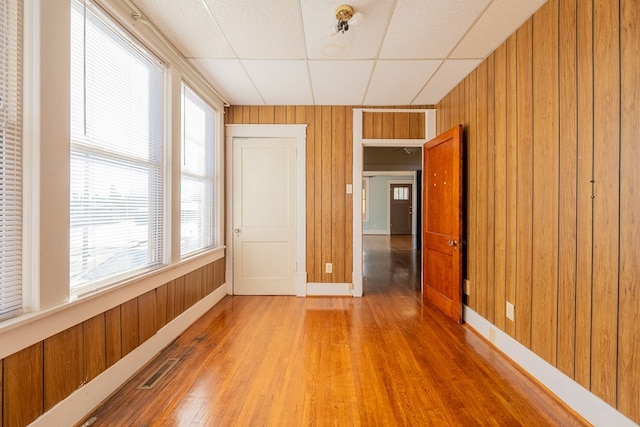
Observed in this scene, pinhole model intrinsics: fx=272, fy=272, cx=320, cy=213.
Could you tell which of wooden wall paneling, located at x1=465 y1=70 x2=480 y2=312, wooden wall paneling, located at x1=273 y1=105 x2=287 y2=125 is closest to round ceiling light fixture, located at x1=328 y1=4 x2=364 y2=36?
wooden wall paneling, located at x1=465 y1=70 x2=480 y2=312

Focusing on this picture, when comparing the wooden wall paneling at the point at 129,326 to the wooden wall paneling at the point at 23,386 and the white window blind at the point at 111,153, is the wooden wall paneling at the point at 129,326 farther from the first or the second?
the wooden wall paneling at the point at 23,386

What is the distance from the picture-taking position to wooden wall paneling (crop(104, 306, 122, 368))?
5.43 feet

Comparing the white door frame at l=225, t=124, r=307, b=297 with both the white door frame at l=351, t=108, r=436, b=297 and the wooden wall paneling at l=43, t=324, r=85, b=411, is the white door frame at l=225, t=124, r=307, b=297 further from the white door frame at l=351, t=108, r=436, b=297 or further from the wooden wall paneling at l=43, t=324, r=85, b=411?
the wooden wall paneling at l=43, t=324, r=85, b=411

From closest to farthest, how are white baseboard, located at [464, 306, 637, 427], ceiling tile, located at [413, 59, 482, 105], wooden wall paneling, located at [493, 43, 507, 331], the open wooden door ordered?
1. white baseboard, located at [464, 306, 637, 427]
2. wooden wall paneling, located at [493, 43, 507, 331]
3. ceiling tile, located at [413, 59, 482, 105]
4. the open wooden door

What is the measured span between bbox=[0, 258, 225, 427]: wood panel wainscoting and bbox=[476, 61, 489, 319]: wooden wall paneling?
2.75 metres

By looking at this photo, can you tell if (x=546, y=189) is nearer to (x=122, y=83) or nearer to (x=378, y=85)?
(x=378, y=85)

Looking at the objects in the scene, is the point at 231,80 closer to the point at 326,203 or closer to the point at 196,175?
the point at 196,175

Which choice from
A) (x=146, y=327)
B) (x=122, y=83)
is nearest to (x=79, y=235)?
(x=146, y=327)

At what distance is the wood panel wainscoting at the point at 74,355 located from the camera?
1.17 meters

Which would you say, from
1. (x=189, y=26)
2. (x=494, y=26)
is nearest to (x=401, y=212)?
(x=494, y=26)

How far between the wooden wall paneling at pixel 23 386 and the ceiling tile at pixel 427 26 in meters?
2.74

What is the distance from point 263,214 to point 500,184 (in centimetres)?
263

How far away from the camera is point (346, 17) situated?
1838 mm

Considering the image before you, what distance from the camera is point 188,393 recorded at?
1677mm
